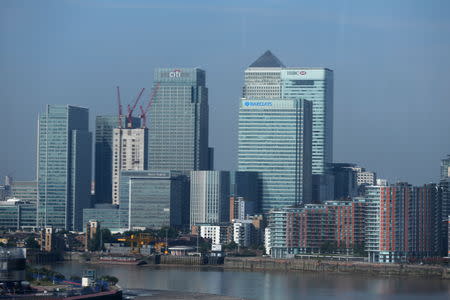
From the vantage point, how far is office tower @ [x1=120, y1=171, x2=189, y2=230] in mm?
95688

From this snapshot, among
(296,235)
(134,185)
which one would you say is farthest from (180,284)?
(134,185)

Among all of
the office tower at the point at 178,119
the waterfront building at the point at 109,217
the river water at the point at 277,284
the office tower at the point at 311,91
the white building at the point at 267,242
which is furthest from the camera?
the office tower at the point at 178,119

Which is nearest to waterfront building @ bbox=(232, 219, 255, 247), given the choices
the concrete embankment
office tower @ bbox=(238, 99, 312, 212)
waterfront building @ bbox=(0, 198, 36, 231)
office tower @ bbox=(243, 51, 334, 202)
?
office tower @ bbox=(238, 99, 312, 212)

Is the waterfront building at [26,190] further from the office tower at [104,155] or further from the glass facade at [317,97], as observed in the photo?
the glass facade at [317,97]

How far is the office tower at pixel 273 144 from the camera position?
9781cm

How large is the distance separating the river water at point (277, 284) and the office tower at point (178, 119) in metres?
34.2

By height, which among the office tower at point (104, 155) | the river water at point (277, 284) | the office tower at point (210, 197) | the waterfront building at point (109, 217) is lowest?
the river water at point (277, 284)

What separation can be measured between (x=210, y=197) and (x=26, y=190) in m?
15.4

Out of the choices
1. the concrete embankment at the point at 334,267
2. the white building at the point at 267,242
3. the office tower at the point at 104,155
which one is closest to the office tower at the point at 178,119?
the office tower at the point at 104,155

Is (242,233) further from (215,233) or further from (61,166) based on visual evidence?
(61,166)

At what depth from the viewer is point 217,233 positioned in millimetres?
90375

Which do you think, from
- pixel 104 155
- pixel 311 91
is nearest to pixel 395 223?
pixel 311 91

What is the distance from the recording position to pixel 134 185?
96500mm

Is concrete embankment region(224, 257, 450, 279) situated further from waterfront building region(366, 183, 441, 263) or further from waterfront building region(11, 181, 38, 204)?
waterfront building region(11, 181, 38, 204)
